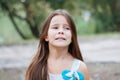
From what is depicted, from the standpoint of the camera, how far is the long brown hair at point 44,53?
2.60 m

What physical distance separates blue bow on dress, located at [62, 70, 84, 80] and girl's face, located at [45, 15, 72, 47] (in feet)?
0.61

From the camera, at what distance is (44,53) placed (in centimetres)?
269

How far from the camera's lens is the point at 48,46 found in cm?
273

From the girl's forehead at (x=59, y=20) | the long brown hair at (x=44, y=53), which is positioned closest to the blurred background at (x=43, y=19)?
the long brown hair at (x=44, y=53)

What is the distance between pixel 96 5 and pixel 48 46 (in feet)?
67.6

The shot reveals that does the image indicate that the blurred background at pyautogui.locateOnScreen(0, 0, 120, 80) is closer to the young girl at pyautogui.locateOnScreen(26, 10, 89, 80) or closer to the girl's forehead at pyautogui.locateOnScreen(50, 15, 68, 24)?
the young girl at pyautogui.locateOnScreen(26, 10, 89, 80)

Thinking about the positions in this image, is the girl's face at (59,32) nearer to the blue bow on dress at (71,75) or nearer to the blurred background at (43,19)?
the blue bow on dress at (71,75)

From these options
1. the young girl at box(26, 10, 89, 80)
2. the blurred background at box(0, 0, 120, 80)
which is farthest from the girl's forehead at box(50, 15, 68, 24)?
the blurred background at box(0, 0, 120, 80)

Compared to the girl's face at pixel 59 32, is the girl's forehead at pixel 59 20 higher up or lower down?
higher up

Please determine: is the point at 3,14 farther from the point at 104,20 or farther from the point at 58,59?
the point at 58,59

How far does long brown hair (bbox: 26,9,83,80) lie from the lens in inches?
102

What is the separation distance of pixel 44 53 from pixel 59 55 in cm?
12

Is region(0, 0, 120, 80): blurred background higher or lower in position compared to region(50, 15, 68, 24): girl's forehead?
lower

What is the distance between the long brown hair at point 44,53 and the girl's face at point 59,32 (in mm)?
32
